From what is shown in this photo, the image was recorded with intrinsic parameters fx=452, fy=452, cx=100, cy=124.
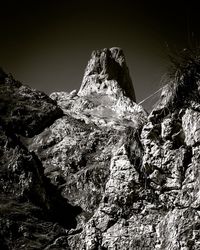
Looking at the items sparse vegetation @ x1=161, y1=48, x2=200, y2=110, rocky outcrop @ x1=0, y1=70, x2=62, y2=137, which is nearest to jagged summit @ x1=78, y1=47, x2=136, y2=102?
rocky outcrop @ x1=0, y1=70, x2=62, y2=137

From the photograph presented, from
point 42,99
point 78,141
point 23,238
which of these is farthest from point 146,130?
point 42,99

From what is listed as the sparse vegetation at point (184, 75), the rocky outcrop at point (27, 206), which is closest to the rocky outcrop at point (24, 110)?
the rocky outcrop at point (27, 206)

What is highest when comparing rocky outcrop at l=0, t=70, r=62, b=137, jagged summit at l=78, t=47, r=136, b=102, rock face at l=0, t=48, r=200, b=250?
jagged summit at l=78, t=47, r=136, b=102

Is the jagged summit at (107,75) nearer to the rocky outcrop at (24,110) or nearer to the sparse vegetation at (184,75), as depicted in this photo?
the rocky outcrop at (24,110)


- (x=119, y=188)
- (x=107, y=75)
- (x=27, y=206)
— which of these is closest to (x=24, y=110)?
(x=27, y=206)

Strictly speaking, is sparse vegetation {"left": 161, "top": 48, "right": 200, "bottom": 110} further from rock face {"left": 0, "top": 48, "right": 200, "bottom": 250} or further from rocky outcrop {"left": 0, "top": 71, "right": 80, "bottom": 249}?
rocky outcrop {"left": 0, "top": 71, "right": 80, "bottom": 249}

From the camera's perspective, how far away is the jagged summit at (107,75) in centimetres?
4056

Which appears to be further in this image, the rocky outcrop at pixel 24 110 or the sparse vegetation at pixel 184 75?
the rocky outcrop at pixel 24 110

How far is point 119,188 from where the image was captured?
10961 millimetres

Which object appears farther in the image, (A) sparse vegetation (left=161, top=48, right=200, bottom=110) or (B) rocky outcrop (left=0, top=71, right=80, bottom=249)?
(B) rocky outcrop (left=0, top=71, right=80, bottom=249)

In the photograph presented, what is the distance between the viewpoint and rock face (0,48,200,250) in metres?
9.17

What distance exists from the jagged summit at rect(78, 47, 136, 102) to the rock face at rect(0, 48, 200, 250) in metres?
22.1

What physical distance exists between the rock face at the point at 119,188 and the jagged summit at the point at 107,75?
22.1 m

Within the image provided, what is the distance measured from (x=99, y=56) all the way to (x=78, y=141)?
83.9 feet
